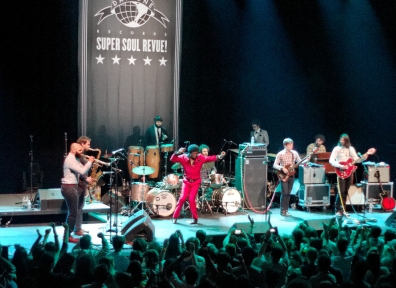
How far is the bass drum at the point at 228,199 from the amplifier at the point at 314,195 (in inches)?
67.2

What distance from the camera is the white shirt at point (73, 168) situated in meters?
Answer: 12.4

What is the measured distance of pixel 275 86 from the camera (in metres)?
19.8

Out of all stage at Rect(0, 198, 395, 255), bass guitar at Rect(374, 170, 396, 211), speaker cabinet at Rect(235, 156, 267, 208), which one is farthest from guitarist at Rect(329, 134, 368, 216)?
speaker cabinet at Rect(235, 156, 267, 208)

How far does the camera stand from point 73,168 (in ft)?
40.7

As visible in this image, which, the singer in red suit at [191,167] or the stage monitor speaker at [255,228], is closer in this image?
the stage monitor speaker at [255,228]

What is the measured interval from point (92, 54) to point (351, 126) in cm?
796

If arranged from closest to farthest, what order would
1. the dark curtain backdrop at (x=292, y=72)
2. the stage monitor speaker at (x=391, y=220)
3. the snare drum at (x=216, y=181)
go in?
the stage monitor speaker at (x=391, y=220), the snare drum at (x=216, y=181), the dark curtain backdrop at (x=292, y=72)

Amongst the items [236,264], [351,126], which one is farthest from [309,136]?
[236,264]

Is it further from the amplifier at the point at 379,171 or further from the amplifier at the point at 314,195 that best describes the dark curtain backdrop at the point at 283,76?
the amplifier at the point at 314,195

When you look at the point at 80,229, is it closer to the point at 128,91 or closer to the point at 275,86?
the point at 128,91

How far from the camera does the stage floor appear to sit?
13.0m

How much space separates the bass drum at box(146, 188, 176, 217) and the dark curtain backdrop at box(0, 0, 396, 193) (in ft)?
9.73

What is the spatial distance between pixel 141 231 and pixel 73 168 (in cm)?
175

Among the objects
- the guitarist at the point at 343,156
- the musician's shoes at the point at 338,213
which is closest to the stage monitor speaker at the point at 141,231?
the guitarist at the point at 343,156
